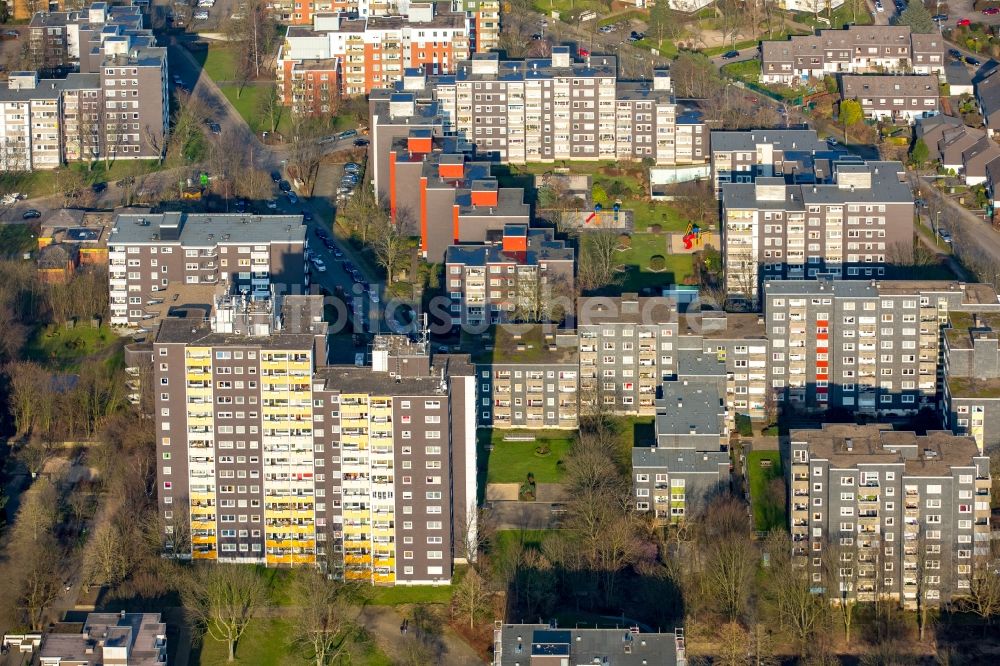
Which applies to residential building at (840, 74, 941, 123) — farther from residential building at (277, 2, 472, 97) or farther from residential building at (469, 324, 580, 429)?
residential building at (469, 324, 580, 429)

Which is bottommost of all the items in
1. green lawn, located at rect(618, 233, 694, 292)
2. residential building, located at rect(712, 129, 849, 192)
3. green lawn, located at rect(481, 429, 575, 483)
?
green lawn, located at rect(481, 429, 575, 483)

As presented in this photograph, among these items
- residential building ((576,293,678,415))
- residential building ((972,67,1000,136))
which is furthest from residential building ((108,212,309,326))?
residential building ((972,67,1000,136))

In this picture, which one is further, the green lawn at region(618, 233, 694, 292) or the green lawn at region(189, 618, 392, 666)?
the green lawn at region(618, 233, 694, 292)

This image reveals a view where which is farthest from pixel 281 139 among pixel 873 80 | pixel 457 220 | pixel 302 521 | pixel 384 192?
pixel 302 521

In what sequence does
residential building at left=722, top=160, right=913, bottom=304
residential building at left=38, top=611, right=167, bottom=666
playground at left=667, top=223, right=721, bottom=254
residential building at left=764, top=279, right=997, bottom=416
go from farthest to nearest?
playground at left=667, top=223, right=721, bottom=254 → residential building at left=722, top=160, right=913, bottom=304 → residential building at left=764, top=279, right=997, bottom=416 → residential building at left=38, top=611, right=167, bottom=666

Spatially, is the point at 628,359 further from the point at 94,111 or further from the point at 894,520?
the point at 94,111

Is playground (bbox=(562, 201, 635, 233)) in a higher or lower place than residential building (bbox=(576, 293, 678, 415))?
higher

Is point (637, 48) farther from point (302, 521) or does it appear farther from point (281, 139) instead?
point (302, 521)

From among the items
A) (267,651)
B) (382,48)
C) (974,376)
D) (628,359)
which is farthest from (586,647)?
(382,48)
